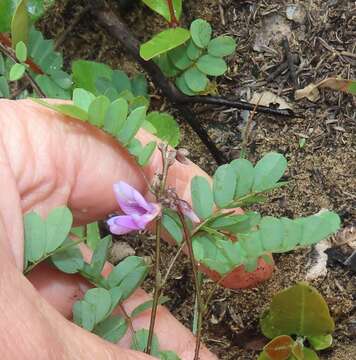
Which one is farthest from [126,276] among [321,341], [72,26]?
[72,26]

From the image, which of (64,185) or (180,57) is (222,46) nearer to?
(180,57)

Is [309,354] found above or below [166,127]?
below

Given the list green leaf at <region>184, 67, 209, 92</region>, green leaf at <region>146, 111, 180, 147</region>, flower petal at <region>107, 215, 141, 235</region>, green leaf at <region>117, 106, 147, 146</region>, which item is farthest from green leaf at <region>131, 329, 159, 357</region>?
green leaf at <region>184, 67, 209, 92</region>

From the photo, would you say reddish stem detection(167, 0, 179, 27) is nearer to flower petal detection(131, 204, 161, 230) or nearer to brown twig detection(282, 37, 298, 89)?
brown twig detection(282, 37, 298, 89)

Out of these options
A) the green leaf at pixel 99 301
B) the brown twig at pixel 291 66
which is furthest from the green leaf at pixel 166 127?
the green leaf at pixel 99 301

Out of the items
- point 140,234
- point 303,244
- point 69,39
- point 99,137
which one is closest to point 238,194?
point 303,244

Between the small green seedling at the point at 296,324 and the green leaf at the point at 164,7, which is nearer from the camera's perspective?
the small green seedling at the point at 296,324

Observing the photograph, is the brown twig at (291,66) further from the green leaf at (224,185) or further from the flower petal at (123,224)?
the flower petal at (123,224)
